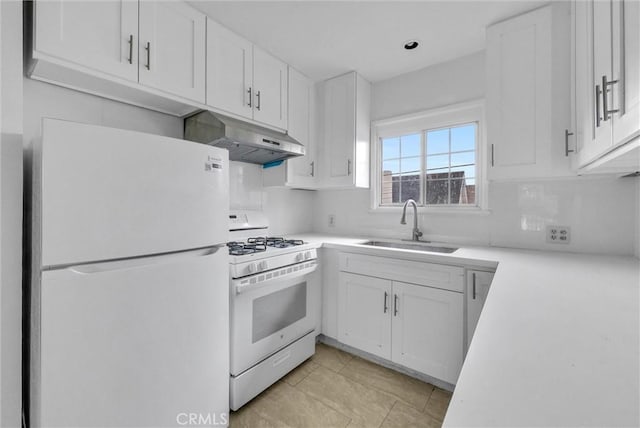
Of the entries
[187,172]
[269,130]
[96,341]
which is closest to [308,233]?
[269,130]

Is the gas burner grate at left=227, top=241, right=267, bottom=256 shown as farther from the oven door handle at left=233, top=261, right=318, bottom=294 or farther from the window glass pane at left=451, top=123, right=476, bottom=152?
the window glass pane at left=451, top=123, right=476, bottom=152

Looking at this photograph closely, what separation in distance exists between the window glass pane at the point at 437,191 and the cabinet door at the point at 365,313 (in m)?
0.93

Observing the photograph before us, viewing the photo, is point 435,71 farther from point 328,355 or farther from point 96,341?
point 96,341

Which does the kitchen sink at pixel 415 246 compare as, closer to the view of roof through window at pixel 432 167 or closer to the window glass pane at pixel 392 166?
the view of roof through window at pixel 432 167

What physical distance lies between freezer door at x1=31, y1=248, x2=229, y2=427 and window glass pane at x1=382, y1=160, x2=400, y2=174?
1.84 m

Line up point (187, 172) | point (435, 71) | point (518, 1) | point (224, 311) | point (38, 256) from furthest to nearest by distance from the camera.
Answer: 1. point (435, 71)
2. point (518, 1)
3. point (224, 311)
4. point (187, 172)
5. point (38, 256)

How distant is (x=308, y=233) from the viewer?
2936 millimetres

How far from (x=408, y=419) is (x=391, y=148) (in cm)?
213

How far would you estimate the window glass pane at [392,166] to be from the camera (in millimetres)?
2604

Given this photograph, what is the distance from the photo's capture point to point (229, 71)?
71.3 inches

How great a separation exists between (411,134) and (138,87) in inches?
83.0

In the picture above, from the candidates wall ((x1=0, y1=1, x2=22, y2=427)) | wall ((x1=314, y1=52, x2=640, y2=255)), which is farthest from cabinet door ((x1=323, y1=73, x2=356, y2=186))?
wall ((x1=0, y1=1, x2=22, y2=427))

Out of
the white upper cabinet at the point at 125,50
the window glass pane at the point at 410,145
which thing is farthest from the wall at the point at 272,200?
the window glass pane at the point at 410,145

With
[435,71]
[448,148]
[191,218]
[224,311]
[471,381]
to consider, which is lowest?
[224,311]
